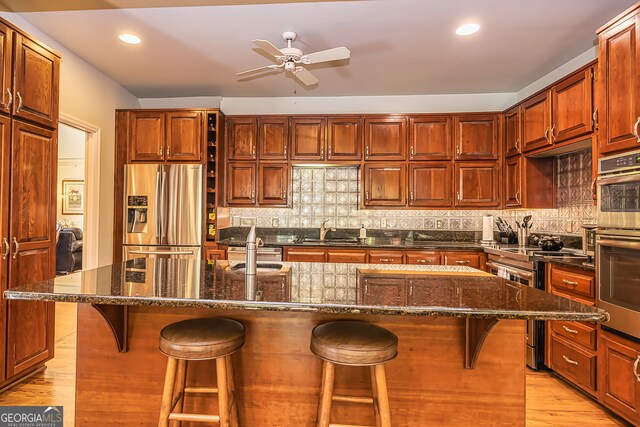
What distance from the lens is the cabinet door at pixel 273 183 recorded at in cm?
402

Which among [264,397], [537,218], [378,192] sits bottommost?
[264,397]

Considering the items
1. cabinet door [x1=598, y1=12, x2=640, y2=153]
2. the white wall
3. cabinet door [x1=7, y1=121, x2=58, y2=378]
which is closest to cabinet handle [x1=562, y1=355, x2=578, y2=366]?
cabinet door [x1=598, y1=12, x2=640, y2=153]

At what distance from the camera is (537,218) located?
146 inches

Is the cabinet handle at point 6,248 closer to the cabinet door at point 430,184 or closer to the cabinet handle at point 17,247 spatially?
the cabinet handle at point 17,247

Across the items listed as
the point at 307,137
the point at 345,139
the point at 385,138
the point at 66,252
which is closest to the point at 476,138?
the point at 385,138

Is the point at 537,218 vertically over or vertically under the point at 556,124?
under

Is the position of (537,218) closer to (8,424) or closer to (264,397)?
(264,397)

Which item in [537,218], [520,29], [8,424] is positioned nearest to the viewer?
[8,424]

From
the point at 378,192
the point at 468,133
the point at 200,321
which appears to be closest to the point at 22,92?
the point at 200,321

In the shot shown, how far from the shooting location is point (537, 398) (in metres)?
2.40

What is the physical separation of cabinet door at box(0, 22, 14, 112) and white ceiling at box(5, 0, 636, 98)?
0.44 m

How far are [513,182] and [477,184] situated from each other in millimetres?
353

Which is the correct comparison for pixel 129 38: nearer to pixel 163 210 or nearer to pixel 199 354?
pixel 163 210

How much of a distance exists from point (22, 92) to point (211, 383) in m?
2.26
